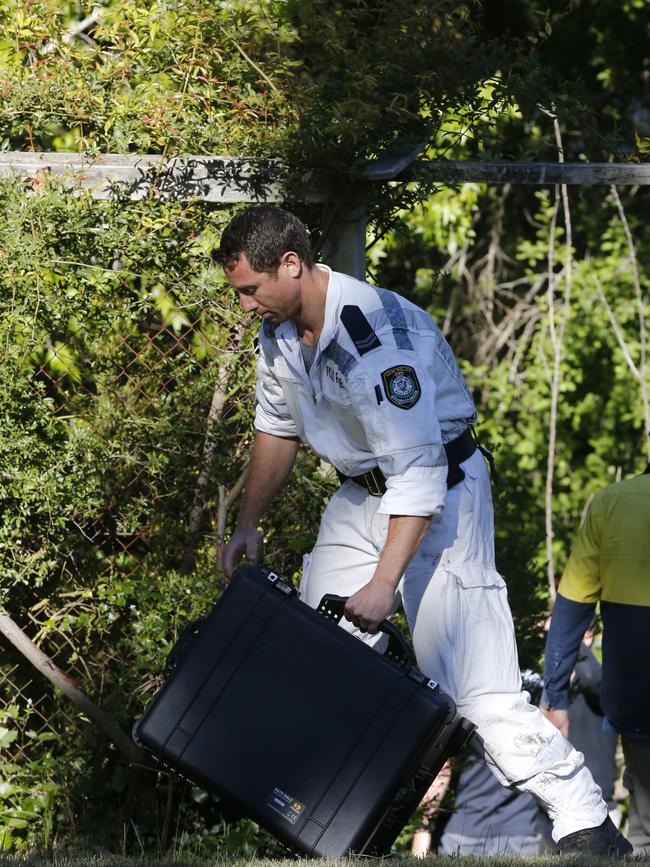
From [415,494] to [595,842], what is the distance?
1152 millimetres

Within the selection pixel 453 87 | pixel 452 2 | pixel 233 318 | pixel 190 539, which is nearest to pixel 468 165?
pixel 453 87

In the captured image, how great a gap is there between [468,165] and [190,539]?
174 cm

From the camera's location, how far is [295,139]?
157 inches

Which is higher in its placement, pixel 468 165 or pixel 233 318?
pixel 468 165

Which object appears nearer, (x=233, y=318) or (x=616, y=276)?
(x=233, y=318)

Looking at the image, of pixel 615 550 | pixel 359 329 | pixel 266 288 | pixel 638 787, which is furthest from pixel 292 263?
pixel 638 787

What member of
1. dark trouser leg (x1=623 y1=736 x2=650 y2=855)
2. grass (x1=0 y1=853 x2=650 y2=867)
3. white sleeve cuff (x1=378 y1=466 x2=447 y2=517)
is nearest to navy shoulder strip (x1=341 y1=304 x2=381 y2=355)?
white sleeve cuff (x1=378 y1=466 x2=447 y2=517)

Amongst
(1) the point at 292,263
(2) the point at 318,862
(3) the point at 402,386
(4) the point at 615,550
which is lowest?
(2) the point at 318,862

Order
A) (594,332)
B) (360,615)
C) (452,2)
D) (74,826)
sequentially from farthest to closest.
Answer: (594,332)
(74,826)
(452,2)
(360,615)

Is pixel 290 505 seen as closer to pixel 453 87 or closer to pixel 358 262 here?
pixel 358 262

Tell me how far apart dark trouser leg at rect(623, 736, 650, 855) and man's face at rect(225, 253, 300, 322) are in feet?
6.45

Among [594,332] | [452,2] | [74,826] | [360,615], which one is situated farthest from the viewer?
[594,332]

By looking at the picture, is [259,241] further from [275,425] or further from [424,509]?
[424,509]

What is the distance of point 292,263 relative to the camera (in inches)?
126
